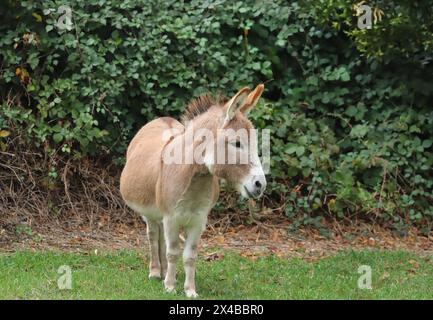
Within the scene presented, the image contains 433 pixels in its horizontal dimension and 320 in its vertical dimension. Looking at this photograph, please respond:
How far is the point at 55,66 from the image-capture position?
10.1m

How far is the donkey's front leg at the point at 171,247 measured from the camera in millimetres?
6637

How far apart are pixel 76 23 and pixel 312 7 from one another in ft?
9.53

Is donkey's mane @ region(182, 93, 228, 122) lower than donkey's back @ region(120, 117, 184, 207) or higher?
higher

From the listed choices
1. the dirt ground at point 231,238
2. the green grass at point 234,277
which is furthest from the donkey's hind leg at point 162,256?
the dirt ground at point 231,238

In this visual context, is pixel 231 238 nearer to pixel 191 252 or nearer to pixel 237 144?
pixel 191 252

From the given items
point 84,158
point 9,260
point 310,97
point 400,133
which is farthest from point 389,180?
point 9,260

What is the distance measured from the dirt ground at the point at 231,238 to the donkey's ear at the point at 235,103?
8.42 ft

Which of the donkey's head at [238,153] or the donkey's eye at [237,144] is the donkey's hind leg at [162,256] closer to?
the donkey's head at [238,153]

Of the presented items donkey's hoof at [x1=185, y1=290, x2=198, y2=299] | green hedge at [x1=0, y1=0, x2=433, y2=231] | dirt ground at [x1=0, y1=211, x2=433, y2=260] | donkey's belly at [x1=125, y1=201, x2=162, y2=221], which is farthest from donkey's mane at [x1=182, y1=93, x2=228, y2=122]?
green hedge at [x1=0, y1=0, x2=433, y2=231]

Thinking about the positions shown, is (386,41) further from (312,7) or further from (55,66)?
(55,66)

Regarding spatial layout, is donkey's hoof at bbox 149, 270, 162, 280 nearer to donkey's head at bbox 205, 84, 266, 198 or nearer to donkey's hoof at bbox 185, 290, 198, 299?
donkey's hoof at bbox 185, 290, 198, 299

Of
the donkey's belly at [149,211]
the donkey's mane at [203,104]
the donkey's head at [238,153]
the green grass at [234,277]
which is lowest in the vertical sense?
the green grass at [234,277]

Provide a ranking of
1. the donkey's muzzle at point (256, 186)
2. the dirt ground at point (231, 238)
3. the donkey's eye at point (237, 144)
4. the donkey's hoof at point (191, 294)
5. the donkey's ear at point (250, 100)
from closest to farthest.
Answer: the donkey's muzzle at point (256, 186) → the donkey's eye at point (237, 144) → the donkey's ear at point (250, 100) → the donkey's hoof at point (191, 294) → the dirt ground at point (231, 238)

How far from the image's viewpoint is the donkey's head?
20.0 feet
